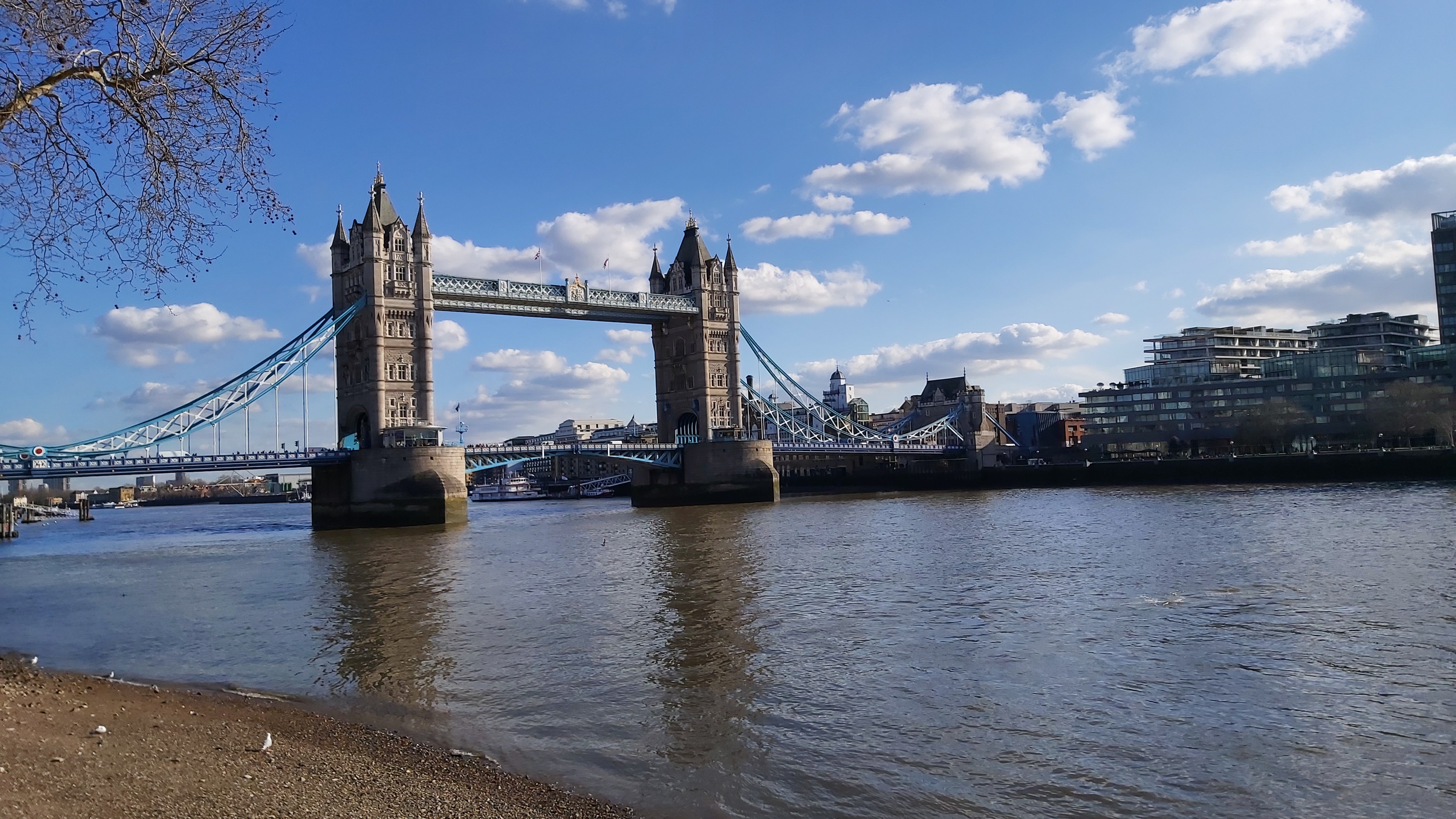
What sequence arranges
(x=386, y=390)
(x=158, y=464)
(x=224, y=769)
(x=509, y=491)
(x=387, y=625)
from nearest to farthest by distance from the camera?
(x=224, y=769), (x=387, y=625), (x=158, y=464), (x=386, y=390), (x=509, y=491)

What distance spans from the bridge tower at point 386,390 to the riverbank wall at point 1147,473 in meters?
37.1

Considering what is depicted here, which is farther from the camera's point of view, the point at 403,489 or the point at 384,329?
the point at 384,329

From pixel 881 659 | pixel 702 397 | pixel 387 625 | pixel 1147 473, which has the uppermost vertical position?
pixel 702 397

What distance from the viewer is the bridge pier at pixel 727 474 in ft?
205

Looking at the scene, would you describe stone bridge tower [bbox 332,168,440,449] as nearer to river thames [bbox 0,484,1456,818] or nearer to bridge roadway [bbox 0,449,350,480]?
bridge roadway [bbox 0,449,350,480]

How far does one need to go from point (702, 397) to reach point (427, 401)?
20409 millimetres

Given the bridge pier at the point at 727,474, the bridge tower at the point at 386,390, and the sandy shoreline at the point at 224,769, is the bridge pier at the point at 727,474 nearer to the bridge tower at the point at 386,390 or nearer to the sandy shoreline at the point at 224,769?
the bridge tower at the point at 386,390

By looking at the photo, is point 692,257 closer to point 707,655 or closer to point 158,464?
point 158,464

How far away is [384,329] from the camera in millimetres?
51688

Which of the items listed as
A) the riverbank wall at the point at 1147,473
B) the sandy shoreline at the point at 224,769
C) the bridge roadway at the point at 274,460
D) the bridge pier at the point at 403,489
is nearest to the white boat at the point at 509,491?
the riverbank wall at the point at 1147,473

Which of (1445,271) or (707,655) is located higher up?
(1445,271)

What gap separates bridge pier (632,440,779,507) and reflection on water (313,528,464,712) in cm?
2896

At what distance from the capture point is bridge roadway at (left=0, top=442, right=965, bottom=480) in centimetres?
4206

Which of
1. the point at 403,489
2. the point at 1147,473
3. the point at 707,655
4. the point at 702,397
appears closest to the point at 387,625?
the point at 707,655
